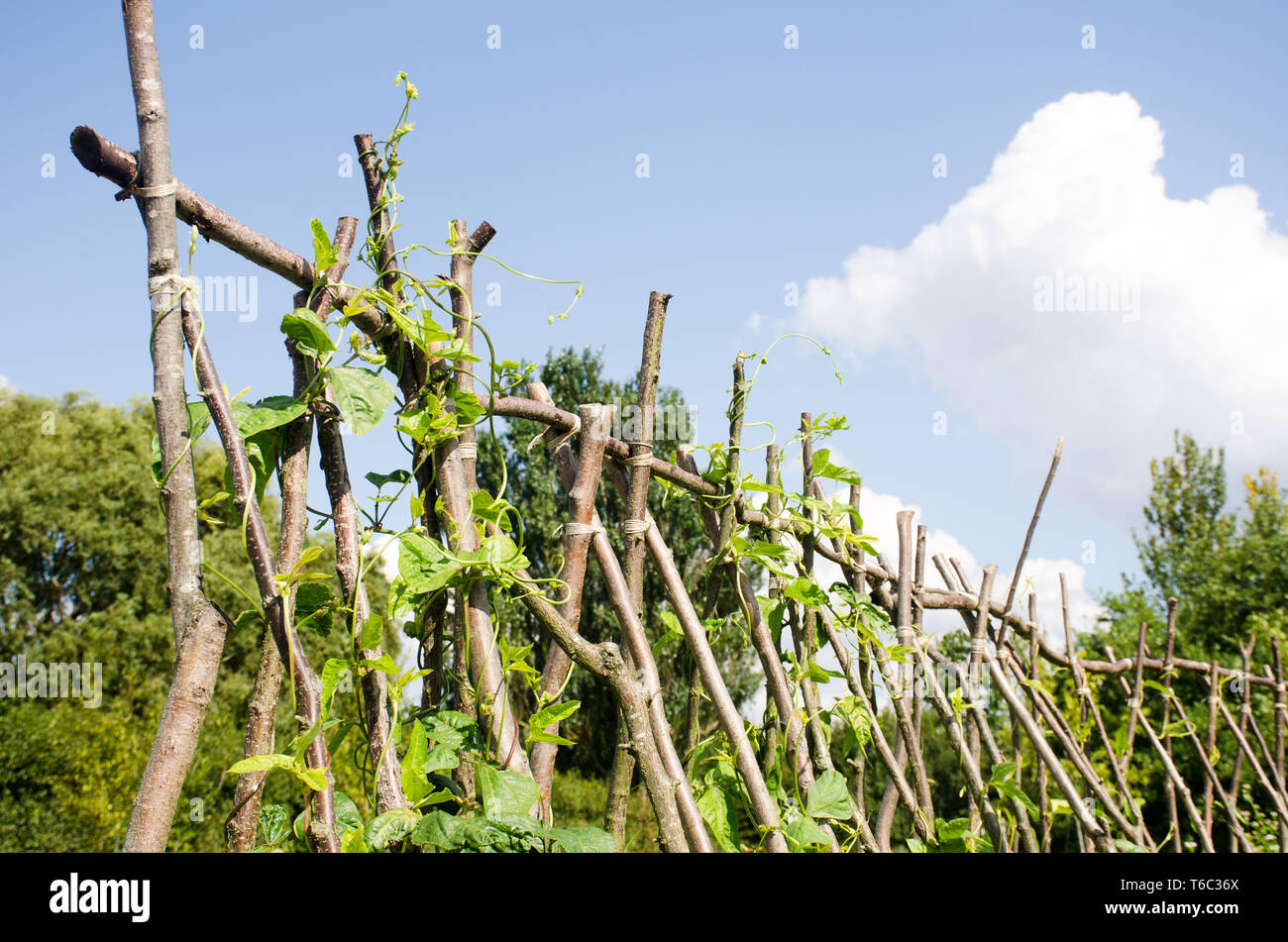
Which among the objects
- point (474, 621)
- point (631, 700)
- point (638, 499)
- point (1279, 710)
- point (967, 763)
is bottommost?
point (1279, 710)

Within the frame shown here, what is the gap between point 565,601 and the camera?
0.98 metres

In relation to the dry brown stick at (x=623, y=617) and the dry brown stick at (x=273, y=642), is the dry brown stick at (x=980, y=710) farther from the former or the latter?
the dry brown stick at (x=273, y=642)

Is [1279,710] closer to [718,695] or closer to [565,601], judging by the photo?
[718,695]

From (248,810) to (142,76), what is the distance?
0.70 m

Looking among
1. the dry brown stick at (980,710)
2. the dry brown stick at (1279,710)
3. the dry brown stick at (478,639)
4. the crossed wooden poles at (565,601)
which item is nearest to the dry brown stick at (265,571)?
the crossed wooden poles at (565,601)

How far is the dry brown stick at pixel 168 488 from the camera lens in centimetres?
63

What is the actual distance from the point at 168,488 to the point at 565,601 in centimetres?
46

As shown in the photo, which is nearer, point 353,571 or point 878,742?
point 353,571

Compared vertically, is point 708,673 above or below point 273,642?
below

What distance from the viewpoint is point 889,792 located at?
1.52 metres

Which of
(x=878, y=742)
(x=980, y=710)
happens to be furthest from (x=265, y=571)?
(x=980, y=710)

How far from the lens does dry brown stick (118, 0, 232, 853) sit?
63 cm

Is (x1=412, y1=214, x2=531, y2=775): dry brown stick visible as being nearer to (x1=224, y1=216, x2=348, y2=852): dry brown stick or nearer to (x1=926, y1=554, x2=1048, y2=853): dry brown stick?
(x1=224, y1=216, x2=348, y2=852): dry brown stick
